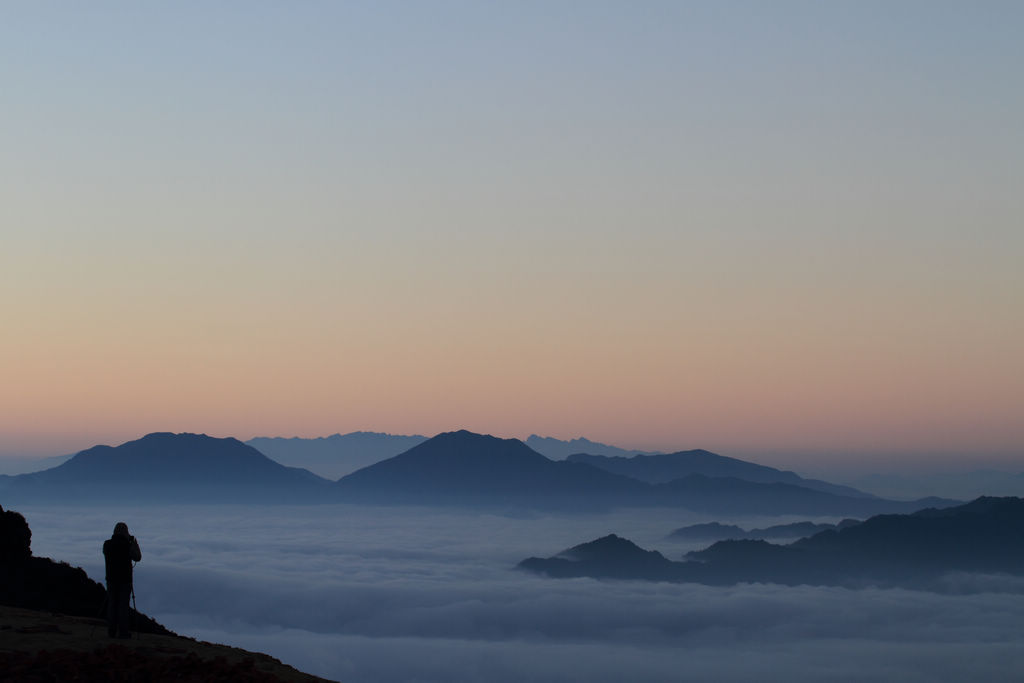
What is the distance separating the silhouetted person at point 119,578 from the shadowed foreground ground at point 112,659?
0.45 m

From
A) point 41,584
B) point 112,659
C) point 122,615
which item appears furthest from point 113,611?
point 41,584

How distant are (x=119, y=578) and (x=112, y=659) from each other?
11.9 ft

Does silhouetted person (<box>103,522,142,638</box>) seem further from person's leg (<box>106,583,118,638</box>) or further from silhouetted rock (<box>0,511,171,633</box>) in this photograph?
silhouetted rock (<box>0,511,171,633</box>)

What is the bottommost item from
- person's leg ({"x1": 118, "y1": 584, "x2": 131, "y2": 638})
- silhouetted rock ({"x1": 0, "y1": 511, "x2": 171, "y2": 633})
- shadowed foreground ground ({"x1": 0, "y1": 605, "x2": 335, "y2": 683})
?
silhouetted rock ({"x1": 0, "y1": 511, "x2": 171, "y2": 633})

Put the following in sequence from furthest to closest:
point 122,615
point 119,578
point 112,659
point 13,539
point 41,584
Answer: point 13,539 → point 41,584 → point 119,578 → point 122,615 → point 112,659

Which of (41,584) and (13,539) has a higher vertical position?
(13,539)

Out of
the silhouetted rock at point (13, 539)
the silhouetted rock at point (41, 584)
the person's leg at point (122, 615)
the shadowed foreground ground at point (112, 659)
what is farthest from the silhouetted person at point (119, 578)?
the silhouetted rock at point (13, 539)

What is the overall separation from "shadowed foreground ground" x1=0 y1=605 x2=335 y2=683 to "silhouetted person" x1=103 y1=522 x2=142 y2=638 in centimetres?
45

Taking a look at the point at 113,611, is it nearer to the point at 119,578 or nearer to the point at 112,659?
the point at 119,578

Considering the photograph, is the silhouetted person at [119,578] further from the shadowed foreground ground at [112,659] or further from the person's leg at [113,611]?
the shadowed foreground ground at [112,659]

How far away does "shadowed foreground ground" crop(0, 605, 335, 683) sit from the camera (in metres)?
23.4

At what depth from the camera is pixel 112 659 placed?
24.4 metres

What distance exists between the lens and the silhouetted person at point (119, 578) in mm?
27250

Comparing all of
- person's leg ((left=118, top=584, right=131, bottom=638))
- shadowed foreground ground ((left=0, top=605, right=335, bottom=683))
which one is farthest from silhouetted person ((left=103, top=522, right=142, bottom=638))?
shadowed foreground ground ((left=0, top=605, right=335, bottom=683))
